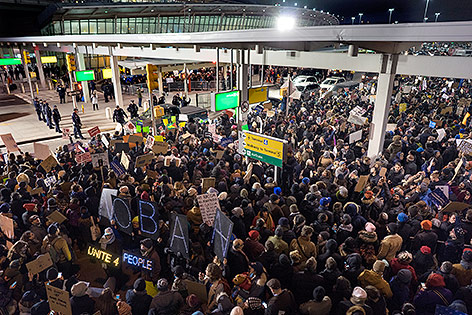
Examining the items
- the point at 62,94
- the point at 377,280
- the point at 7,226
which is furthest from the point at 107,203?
the point at 62,94

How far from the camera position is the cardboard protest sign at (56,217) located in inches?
256

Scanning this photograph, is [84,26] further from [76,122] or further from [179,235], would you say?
[179,235]

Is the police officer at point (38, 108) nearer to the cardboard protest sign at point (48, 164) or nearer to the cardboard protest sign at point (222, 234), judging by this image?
the cardboard protest sign at point (48, 164)

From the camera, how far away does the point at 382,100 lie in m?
10.1

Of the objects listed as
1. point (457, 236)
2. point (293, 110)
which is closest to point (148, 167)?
point (457, 236)

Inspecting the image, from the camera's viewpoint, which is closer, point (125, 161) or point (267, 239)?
point (267, 239)

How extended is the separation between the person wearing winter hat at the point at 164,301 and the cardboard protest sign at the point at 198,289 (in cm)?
20

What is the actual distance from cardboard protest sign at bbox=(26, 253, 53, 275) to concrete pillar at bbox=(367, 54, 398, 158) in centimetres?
969

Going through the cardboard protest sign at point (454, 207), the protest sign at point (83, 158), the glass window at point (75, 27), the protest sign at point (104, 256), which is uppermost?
the glass window at point (75, 27)

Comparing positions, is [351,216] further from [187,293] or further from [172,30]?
[172,30]

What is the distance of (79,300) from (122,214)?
1.92 meters

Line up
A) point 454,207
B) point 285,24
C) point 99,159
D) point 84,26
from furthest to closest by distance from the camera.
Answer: point 84,26, point 285,24, point 99,159, point 454,207

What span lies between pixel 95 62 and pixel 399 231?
4245 centimetres

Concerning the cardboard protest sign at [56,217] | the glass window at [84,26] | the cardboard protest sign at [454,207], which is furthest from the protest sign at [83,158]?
the glass window at [84,26]
